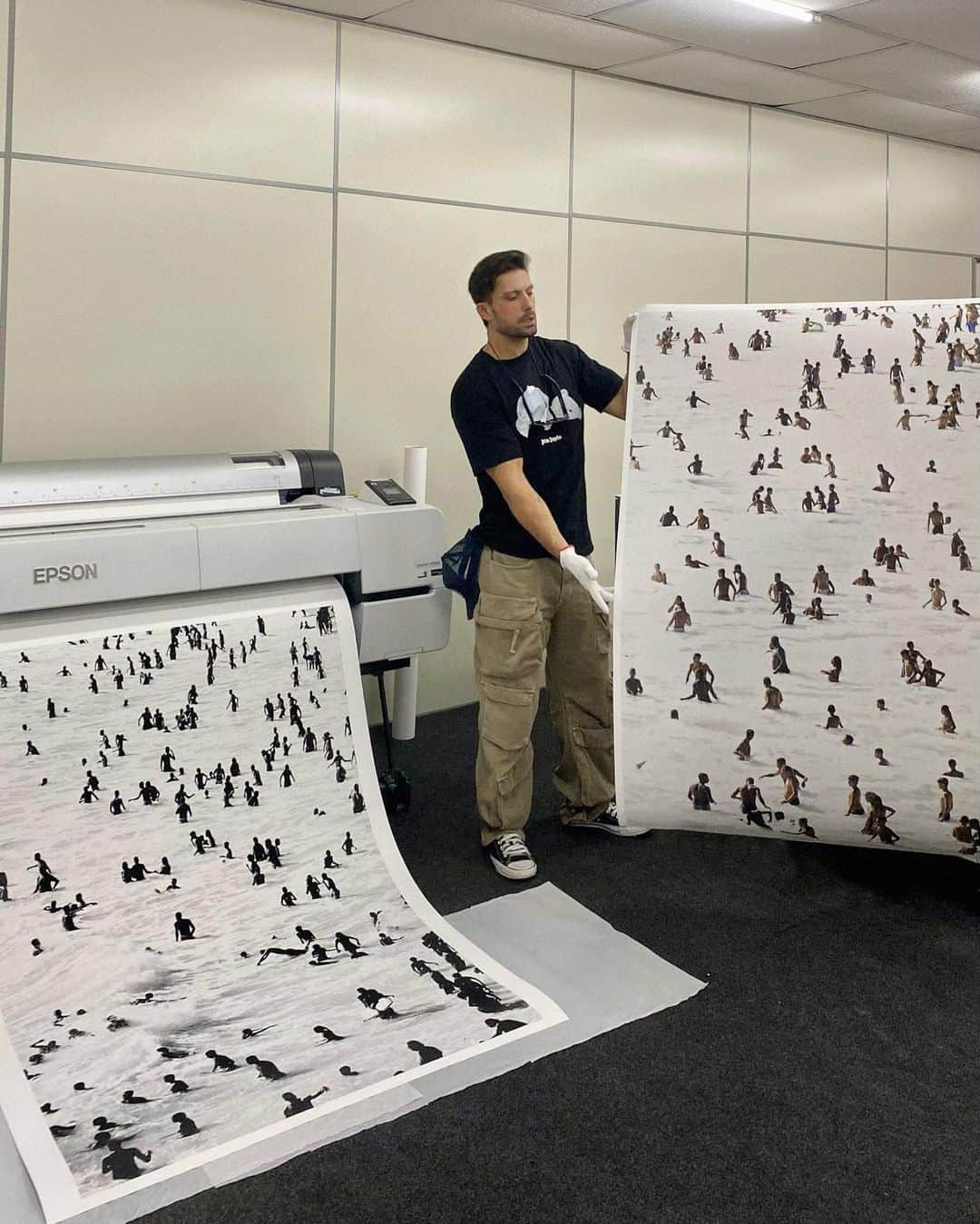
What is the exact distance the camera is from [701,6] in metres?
3.48

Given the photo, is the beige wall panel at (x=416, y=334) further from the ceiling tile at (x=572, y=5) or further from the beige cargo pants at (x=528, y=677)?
the beige cargo pants at (x=528, y=677)

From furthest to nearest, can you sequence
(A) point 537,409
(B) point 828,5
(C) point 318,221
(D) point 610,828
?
1. (C) point 318,221
2. (B) point 828,5
3. (D) point 610,828
4. (A) point 537,409

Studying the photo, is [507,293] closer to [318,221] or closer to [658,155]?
[318,221]

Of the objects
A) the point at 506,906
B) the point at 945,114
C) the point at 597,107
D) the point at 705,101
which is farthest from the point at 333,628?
the point at 945,114

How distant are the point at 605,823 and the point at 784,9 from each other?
239cm

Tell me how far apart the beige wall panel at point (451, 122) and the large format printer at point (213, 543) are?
1.22m

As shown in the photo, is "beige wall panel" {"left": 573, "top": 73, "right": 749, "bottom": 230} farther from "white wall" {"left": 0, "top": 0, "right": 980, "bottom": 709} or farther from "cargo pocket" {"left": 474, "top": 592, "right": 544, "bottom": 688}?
"cargo pocket" {"left": 474, "top": 592, "right": 544, "bottom": 688}

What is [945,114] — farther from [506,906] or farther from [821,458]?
[506,906]

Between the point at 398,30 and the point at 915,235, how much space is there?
10.0 ft

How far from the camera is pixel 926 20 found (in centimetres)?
352

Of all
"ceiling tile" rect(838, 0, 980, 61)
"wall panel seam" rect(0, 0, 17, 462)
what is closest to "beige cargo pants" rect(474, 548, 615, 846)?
"wall panel seam" rect(0, 0, 17, 462)

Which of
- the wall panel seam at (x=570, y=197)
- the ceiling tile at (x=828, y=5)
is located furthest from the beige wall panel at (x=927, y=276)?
the ceiling tile at (x=828, y=5)

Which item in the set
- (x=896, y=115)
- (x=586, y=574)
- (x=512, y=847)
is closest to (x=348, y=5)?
(x=586, y=574)

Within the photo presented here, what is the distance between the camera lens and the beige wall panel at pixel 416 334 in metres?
3.78
